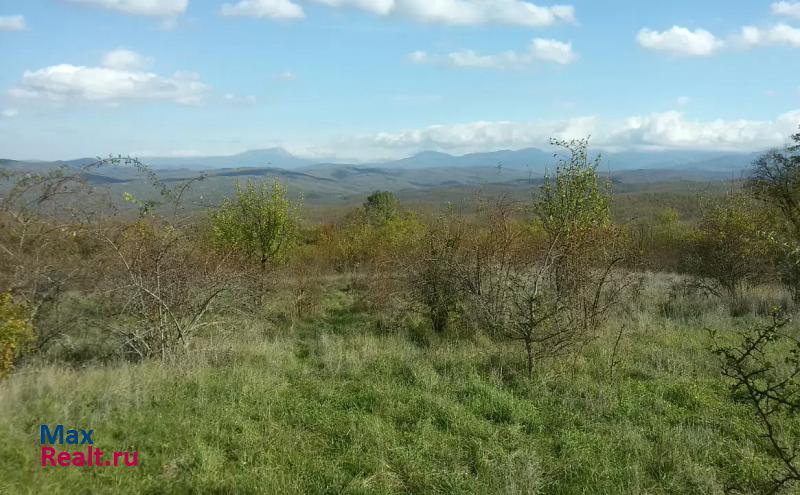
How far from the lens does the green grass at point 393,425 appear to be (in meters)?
4.05

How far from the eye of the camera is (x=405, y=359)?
24.4 ft

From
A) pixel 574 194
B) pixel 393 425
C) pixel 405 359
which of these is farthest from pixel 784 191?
pixel 393 425

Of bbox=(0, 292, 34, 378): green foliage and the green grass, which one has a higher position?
bbox=(0, 292, 34, 378): green foliage

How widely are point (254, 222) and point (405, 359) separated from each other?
1217 centimetres

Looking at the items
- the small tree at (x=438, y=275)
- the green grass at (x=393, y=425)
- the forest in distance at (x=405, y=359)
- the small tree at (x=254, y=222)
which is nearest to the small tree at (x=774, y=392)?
the forest in distance at (x=405, y=359)

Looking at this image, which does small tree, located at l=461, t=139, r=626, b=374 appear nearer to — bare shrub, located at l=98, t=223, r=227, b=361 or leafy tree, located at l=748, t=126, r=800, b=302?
bare shrub, located at l=98, t=223, r=227, b=361

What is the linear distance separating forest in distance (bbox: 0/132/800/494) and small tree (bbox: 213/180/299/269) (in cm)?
443

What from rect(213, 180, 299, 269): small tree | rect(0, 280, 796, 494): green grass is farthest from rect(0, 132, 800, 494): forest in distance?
rect(213, 180, 299, 269): small tree

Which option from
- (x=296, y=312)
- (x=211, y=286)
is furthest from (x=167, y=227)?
(x=296, y=312)

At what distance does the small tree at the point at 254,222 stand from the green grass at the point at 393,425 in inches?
420

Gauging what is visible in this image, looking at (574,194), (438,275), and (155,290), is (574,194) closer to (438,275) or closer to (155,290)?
(438,275)

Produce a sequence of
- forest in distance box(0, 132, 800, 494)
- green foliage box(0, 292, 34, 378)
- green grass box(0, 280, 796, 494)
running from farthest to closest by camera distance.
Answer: green foliage box(0, 292, 34, 378) → forest in distance box(0, 132, 800, 494) → green grass box(0, 280, 796, 494)

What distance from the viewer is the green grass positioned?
4047 millimetres

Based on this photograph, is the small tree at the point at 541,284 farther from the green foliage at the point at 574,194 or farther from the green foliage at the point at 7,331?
the green foliage at the point at 7,331
